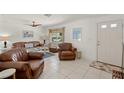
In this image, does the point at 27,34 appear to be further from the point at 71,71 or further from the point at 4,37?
the point at 71,71

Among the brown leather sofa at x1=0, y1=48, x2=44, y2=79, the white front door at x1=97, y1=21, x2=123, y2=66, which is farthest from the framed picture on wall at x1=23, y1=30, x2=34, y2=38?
the white front door at x1=97, y1=21, x2=123, y2=66

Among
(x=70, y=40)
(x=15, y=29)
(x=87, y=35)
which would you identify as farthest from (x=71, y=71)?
(x=15, y=29)

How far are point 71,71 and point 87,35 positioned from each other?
1.28 m

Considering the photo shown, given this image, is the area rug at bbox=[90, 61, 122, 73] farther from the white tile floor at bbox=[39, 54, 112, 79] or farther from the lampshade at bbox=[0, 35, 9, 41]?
the lampshade at bbox=[0, 35, 9, 41]

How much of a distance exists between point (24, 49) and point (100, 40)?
2505mm

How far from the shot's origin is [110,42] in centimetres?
358

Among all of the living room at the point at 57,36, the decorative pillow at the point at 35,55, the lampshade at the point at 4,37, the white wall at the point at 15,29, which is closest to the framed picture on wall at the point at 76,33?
the living room at the point at 57,36

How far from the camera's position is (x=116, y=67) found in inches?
137

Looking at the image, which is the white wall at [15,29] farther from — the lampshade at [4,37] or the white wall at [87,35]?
the white wall at [87,35]

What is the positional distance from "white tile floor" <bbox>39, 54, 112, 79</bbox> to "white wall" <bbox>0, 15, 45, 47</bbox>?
1.10m

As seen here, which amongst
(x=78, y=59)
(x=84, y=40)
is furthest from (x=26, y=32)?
(x=78, y=59)

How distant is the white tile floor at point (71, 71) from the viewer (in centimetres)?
282
